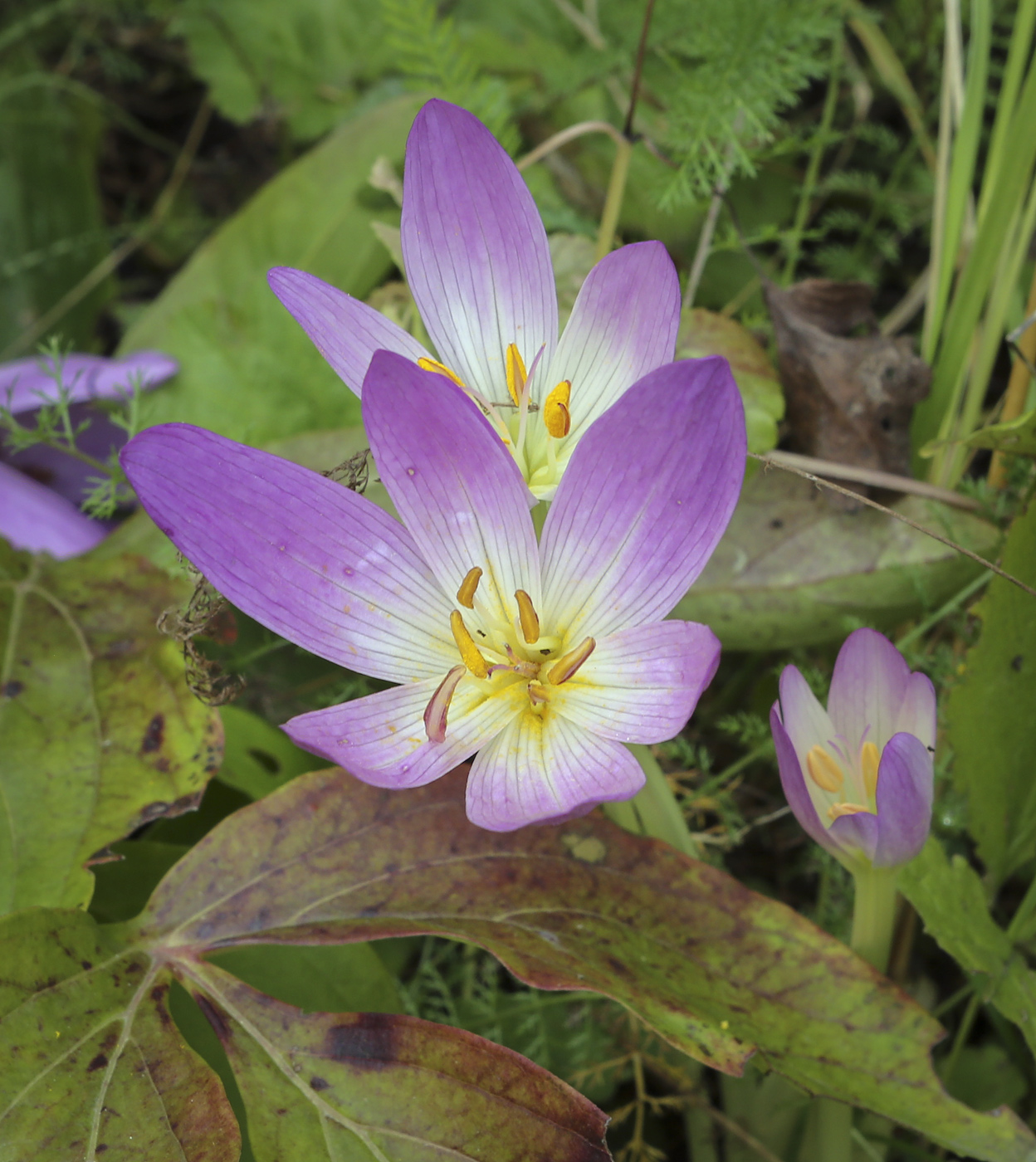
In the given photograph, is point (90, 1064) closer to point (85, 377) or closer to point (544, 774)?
point (544, 774)

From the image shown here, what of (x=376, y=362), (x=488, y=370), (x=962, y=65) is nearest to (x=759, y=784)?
(x=488, y=370)

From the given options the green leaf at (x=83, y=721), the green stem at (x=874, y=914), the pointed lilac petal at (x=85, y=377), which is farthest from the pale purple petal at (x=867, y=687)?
the pointed lilac petal at (x=85, y=377)

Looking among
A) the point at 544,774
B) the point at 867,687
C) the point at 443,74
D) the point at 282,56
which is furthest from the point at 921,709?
the point at 282,56

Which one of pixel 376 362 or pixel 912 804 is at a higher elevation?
pixel 376 362

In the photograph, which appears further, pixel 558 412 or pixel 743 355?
pixel 743 355

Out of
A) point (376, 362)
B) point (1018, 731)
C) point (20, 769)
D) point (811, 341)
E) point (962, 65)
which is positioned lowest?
point (20, 769)

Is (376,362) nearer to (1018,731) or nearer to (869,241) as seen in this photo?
(1018,731)
